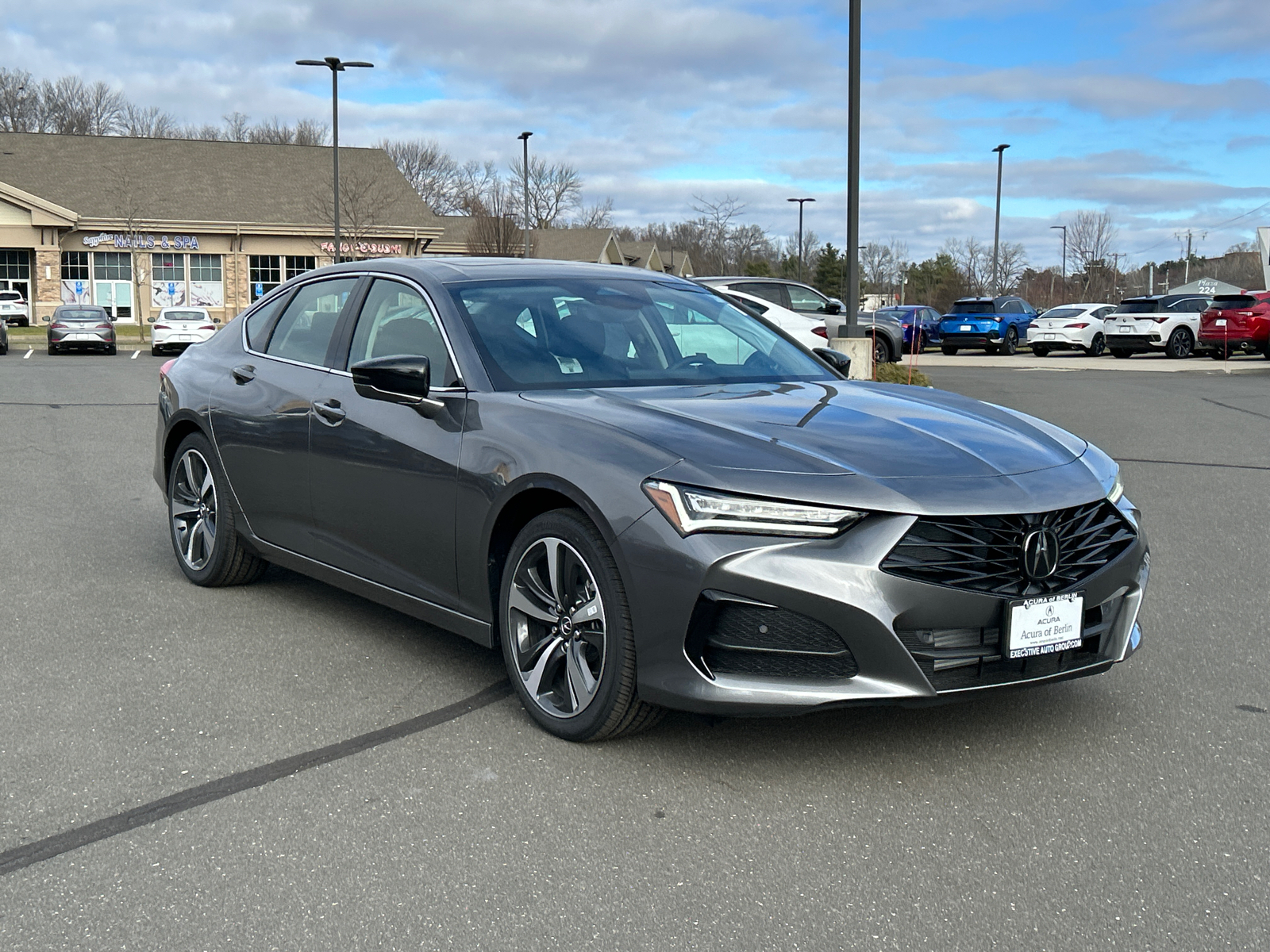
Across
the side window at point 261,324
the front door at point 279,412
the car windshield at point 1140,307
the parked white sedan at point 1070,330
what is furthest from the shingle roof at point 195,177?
the front door at point 279,412

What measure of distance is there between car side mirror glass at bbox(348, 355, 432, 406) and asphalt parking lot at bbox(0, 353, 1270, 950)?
1065 millimetres

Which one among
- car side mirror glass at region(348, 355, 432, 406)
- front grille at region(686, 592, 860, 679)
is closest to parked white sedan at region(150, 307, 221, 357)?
car side mirror glass at region(348, 355, 432, 406)

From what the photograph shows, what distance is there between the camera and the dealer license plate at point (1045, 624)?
3705 mm

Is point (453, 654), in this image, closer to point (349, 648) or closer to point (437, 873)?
point (349, 648)

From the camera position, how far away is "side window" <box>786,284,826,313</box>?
73.7ft

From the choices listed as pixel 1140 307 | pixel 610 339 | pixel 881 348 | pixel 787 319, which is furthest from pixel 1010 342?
pixel 610 339

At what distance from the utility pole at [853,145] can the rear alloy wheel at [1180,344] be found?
63.7ft

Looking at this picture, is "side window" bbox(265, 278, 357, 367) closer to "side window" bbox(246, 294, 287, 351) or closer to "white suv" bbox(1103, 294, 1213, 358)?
"side window" bbox(246, 294, 287, 351)

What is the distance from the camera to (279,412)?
554cm

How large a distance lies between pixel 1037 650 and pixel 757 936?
4.42ft

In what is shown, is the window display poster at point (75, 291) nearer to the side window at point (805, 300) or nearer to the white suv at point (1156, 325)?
the side window at point (805, 300)

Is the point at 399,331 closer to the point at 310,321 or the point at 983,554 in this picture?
the point at 310,321

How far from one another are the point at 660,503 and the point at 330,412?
1.96 m

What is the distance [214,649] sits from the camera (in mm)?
5254
